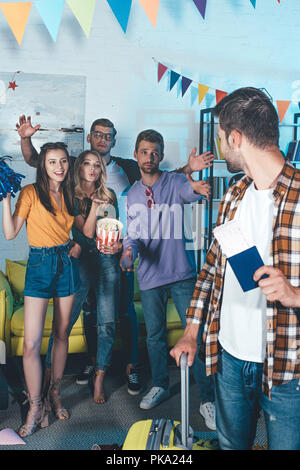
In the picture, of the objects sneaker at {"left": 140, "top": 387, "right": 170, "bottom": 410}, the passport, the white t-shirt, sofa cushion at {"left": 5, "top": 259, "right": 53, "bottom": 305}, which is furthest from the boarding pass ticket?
sofa cushion at {"left": 5, "top": 259, "right": 53, "bottom": 305}

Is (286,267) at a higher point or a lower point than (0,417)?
higher

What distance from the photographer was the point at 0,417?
2.47 metres

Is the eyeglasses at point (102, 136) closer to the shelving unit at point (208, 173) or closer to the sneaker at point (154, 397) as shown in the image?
the shelving unit at point (208, 173)

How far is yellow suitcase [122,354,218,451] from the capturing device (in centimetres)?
130

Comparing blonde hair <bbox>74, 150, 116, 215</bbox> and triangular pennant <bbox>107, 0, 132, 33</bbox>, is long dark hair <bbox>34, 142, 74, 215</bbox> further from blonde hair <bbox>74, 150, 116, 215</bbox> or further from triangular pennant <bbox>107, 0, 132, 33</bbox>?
triangular pennant <bbox>107, 0, 132, 33</bbox>

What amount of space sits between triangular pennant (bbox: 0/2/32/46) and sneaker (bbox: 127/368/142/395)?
2388 mm

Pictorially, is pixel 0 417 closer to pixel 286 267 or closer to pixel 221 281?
pixel 221 281

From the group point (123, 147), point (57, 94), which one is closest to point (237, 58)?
point (123, 147)

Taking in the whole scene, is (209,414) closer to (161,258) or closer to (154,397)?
(154,397)

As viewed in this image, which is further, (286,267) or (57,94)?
(57,94)

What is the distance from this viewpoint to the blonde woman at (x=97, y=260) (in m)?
2.77

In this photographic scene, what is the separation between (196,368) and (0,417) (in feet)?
3.62

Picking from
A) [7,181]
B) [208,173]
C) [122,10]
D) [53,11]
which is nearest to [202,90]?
[208,173]

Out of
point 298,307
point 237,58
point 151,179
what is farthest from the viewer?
point 237,58
